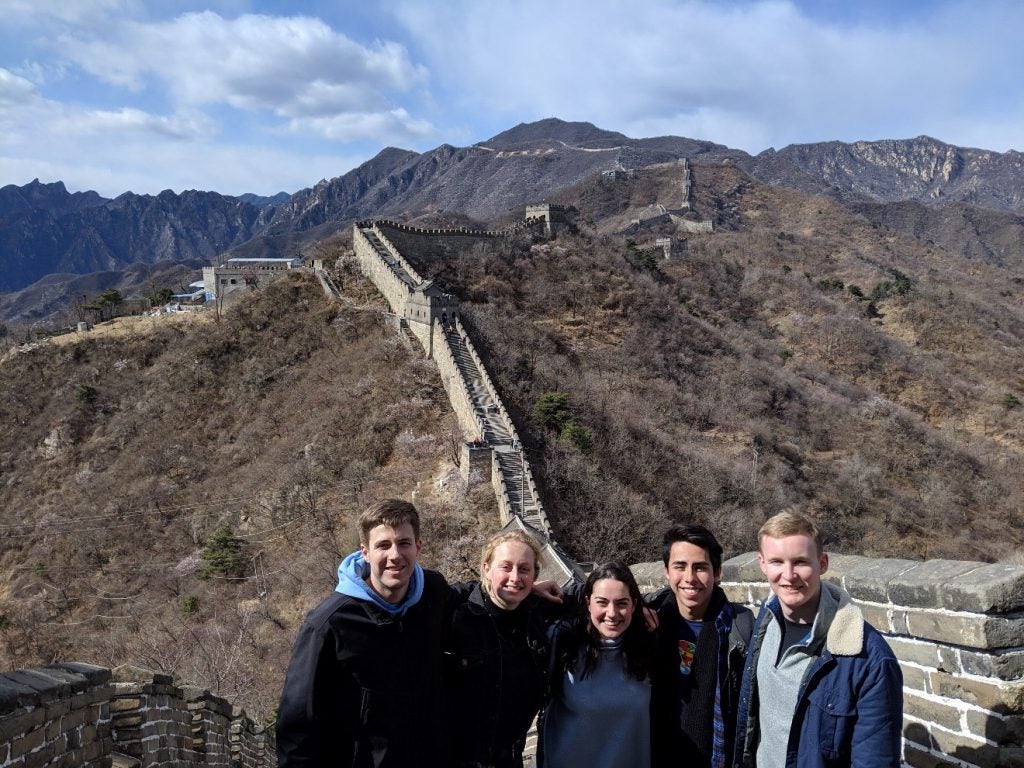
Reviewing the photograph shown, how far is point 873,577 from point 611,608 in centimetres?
178

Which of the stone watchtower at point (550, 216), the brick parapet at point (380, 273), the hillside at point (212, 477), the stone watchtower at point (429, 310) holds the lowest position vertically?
the hillside at point (212, 477)

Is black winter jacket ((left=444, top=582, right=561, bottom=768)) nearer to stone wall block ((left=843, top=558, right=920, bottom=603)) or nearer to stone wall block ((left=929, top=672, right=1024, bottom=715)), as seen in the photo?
stone wall block ((left=843, top=558, right=920, bottom=603))

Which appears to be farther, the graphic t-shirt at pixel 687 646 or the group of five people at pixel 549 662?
the graphic t-shirt at pixel 687 646

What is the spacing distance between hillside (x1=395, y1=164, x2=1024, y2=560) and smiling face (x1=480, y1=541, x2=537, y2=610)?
18386mm

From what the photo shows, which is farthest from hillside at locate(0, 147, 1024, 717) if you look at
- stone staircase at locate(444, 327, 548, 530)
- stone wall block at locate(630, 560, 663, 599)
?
stone wall block at locate(630, 560, 663, 599)

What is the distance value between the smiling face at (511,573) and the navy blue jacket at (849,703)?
62.3 inches

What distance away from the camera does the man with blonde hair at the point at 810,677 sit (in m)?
3.23

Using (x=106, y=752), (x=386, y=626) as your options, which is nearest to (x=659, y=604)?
(x=386, y=626)

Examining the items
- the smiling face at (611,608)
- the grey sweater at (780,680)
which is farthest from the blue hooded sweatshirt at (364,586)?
the grey sweater at (780,680)

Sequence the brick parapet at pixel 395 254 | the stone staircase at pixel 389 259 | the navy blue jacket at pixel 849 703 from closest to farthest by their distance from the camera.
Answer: the navy blue jacket at pixel 849 703 → the stone staircase at pixel 389 259 → the brick parapet at pixel 395 254

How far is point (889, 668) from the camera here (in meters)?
3.23

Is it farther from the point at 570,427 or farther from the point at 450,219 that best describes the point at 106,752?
the point at 450,219

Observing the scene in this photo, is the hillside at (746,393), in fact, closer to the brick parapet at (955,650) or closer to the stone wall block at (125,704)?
the stone wall block at (125,704)

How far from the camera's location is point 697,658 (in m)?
3.98
